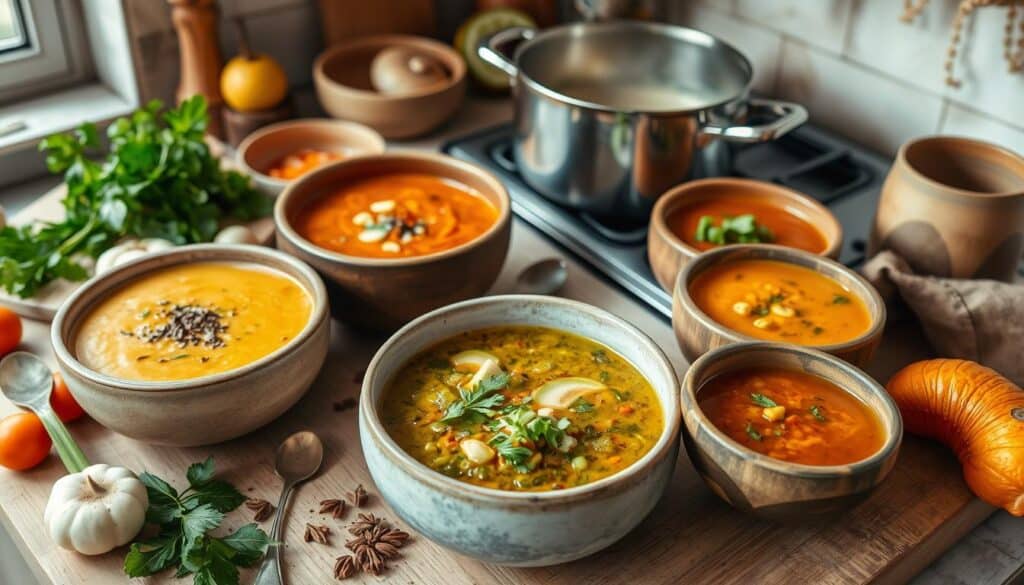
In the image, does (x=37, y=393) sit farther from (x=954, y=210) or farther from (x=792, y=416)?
(x=954, y=210)

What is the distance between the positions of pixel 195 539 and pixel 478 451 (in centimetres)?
31

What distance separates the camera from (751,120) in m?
1.74

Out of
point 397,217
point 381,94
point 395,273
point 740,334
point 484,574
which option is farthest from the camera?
point 381,94

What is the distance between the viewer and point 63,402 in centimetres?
123

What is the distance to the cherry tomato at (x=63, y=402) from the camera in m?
1.23

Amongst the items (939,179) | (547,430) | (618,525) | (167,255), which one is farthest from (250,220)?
(939,179)

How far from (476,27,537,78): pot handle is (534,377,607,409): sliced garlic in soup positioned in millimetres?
631

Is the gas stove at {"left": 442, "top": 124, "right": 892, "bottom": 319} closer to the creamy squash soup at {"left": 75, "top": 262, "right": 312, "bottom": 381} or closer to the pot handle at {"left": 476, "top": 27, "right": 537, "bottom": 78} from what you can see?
the pot handle at {"left": 476, "top": 27, "right": 537, "bottom": 78}

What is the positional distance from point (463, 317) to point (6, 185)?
988 millimetres

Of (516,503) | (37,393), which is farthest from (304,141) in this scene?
(516,503)

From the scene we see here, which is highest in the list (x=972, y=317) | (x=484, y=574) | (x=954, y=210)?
(x=954, y=210)

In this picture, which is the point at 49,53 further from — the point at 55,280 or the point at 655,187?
the point at 655,187

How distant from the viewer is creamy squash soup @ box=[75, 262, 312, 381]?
3.89ft

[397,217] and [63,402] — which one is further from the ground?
[397,217]
